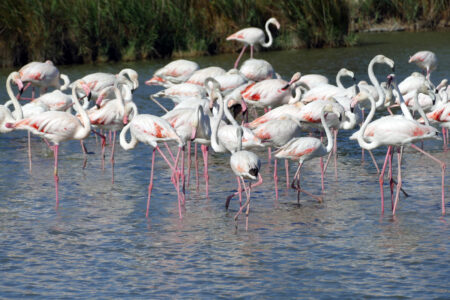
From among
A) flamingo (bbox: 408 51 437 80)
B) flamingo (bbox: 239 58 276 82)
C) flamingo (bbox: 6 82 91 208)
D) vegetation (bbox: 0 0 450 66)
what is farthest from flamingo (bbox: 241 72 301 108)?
vegetation (bbox: 0 0 450 66)

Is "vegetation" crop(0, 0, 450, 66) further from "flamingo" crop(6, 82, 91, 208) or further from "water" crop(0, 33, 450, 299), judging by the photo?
"flamingo" crop(6, 82, 91, 208)

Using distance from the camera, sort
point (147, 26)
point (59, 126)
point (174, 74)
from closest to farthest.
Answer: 1. point (59, 126)
2. point (174, 74)
3. point (147, 26)

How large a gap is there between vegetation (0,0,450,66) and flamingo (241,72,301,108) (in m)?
9.12

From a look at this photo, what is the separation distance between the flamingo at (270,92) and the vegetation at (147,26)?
912cm

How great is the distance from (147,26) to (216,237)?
1396 centimetres

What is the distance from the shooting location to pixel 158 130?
26.5 ft

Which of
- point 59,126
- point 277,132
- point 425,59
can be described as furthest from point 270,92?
point 425,59

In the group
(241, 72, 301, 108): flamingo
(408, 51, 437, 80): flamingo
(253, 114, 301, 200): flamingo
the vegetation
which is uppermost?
the vegetation

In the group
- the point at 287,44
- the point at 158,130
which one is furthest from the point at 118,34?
the point at 158,130

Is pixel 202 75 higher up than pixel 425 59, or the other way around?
pixel 425 59

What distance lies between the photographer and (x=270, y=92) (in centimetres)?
1134

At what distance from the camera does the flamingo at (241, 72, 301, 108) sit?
37.2ft

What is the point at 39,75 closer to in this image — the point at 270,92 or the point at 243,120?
the point at 270,92

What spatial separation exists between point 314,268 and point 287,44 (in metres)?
16.5
